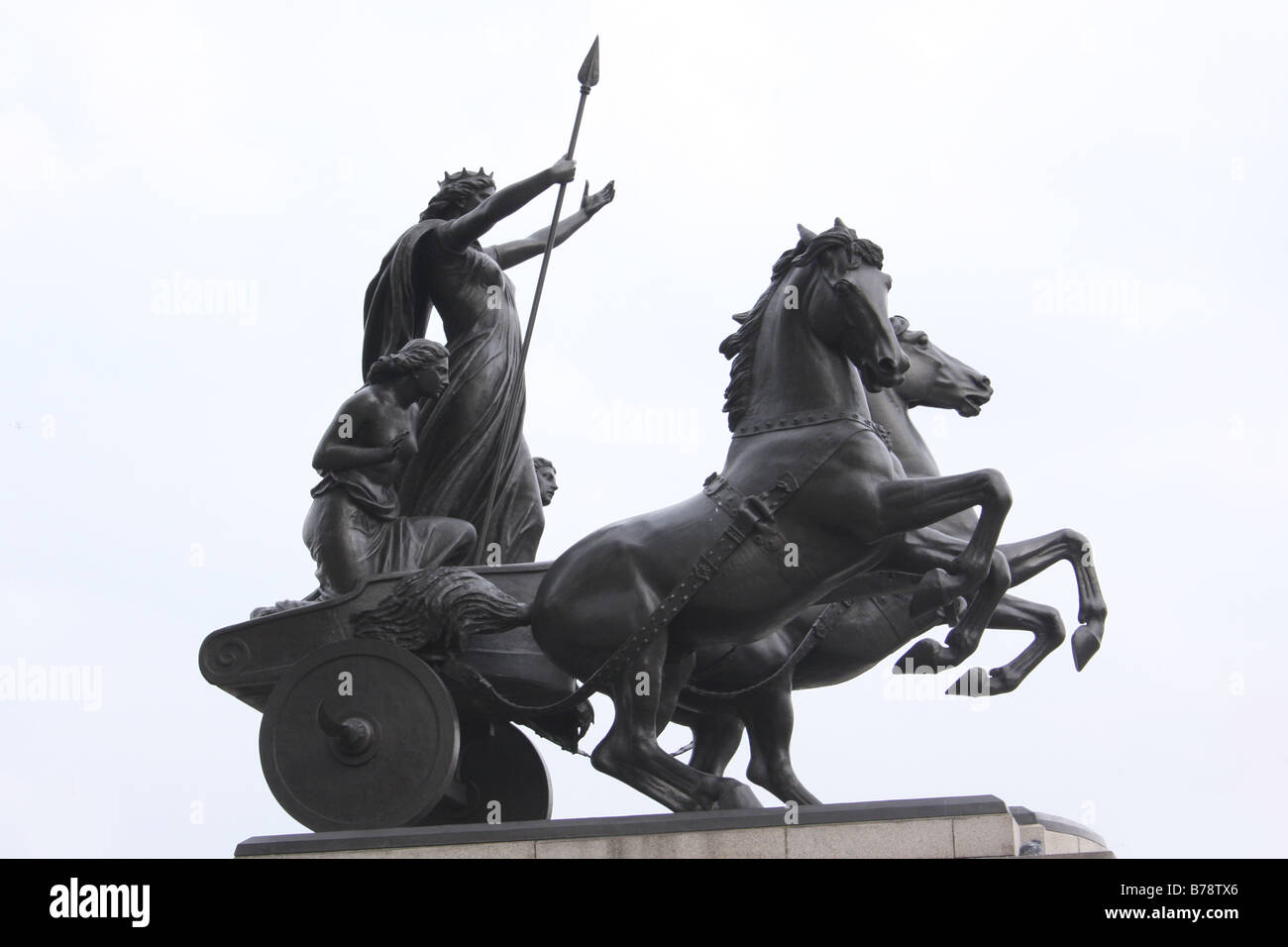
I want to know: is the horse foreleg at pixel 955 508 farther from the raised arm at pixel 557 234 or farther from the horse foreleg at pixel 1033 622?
the raised arm at pixel 557 234

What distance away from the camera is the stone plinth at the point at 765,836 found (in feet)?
29.3

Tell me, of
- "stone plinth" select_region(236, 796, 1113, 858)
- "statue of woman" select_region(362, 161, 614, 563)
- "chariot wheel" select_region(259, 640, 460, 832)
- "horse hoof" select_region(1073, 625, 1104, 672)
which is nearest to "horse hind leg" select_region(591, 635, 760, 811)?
"stone plinth" select_region(236, 796, 1113, 858)

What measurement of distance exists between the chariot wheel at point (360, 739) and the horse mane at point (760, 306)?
2.06 meters

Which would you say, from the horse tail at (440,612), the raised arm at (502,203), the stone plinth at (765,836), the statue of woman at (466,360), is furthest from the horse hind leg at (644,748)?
the raised arm at (502,203)

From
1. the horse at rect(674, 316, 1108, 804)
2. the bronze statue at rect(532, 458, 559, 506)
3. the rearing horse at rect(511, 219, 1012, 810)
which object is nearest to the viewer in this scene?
the rearing horse at rect(511, 219, 1012, 810)

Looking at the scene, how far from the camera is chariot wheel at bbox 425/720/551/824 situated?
37.4 ft

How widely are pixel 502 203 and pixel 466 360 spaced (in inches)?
40.9

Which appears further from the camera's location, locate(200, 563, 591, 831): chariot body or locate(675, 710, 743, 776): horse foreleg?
locate(675, 710, 743, 776): horse foreleg

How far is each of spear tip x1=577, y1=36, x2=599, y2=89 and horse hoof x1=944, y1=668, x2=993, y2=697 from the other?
163 inches

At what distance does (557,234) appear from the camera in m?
13.9

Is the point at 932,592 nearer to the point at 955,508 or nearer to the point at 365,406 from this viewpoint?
the point at 955,508

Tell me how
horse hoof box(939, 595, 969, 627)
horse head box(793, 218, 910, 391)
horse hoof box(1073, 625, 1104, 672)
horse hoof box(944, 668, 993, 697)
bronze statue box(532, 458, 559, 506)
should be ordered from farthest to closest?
1. bronze statue box(532, 458, 559, 506)
2. horse hoof box(939, 595, 969, 627)
3. horse hoof box(944, 668, 993, 697)
4. horse hoof box(1073, 625, 1104, 672)
5. horse head box(793, 218, 910, 391)

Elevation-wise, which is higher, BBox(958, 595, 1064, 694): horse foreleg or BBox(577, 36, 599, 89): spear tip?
BBox(577, 36, 599, 89): spear tip

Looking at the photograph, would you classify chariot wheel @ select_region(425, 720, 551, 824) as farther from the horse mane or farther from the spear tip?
the spear tip
